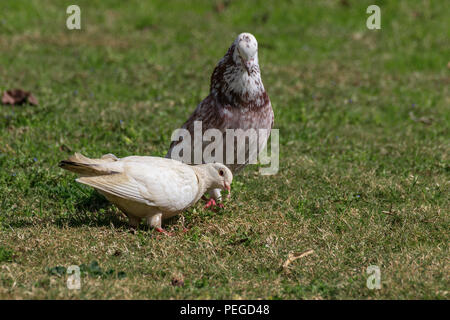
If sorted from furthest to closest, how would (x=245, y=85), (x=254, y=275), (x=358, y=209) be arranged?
1. (x=358, y=209)
2. (x=245, y=85)
3. (x=254, y=275)

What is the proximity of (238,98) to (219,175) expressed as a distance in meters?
0.69

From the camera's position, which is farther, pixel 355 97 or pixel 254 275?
pixel 355 97

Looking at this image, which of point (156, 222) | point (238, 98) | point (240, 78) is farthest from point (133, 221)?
point (240, 78)

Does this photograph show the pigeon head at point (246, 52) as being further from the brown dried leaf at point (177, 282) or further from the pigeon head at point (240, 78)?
the brown dried leaf at point (177, 282)

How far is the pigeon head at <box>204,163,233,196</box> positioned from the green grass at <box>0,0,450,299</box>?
0.35m

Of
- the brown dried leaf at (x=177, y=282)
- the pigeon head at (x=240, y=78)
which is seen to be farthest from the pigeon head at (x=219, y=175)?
the brown dried leaf at (x=177, y=282)

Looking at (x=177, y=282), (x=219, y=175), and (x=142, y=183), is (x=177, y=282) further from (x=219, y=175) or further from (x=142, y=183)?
(x=219, y=175)

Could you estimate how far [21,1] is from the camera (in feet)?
40.3

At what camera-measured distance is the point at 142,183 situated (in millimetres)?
4887

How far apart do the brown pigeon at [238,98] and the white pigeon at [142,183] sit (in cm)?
57

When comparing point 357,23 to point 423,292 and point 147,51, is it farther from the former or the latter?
point 423,292

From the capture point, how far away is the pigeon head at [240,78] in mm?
5293
